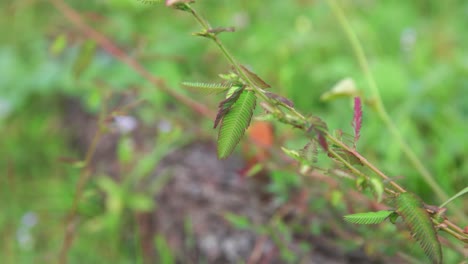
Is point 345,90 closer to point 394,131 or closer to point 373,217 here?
point 394,131

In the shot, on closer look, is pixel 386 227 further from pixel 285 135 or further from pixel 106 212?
pixel 106 212

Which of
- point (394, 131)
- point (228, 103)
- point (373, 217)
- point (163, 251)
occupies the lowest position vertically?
point (163, 251)

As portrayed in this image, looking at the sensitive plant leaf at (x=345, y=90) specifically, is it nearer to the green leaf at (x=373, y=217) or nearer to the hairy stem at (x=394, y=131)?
the hairy stem at (x=394, y=131)

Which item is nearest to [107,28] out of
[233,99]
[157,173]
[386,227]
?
[157,173]

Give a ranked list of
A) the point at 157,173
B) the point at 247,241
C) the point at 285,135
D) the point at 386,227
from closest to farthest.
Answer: the point at 386,227
the point at 247,241
the point at 285,135
the point at 157,173

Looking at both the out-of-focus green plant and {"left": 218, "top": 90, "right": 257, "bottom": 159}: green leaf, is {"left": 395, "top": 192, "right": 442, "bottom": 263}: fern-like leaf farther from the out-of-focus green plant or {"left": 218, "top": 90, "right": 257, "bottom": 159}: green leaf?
{"left": 218, "top": 90, "right": 257, "bottom": 159}: green leaf

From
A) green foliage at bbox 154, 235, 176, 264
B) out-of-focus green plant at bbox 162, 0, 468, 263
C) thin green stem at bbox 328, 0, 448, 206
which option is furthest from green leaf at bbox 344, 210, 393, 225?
green foliage at bbox 154, 235, 176, 264

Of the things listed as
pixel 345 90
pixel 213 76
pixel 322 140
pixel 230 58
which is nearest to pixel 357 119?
pixel 322 140
